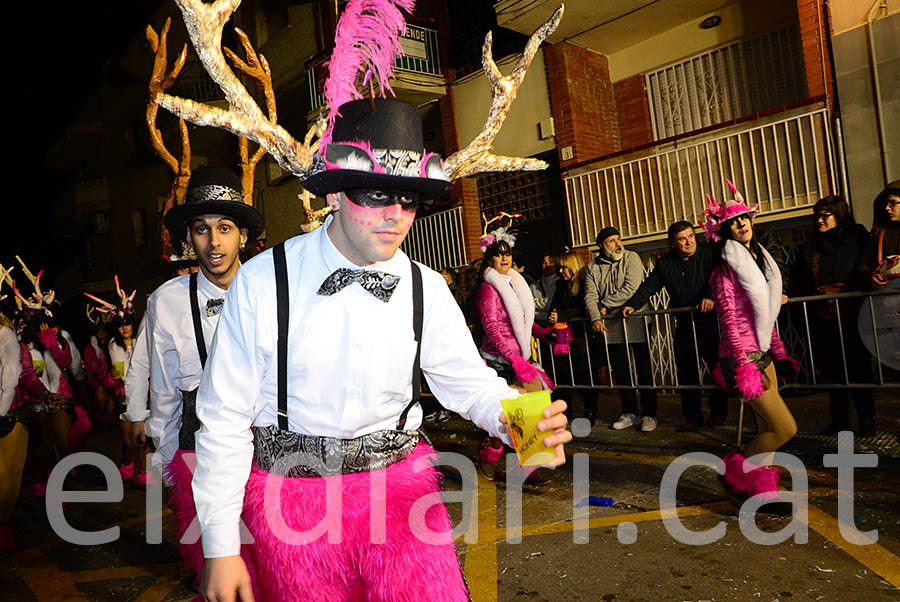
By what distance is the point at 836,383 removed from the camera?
5.87m

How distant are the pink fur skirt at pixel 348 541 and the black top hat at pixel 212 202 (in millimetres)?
1869

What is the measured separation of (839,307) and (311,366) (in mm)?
5653

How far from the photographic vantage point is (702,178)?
10.1 metres

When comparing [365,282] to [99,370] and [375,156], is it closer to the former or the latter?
[375,156]

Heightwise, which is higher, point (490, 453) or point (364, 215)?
point (364, 215)

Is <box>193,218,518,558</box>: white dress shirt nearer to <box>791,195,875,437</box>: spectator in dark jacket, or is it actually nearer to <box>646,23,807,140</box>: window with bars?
<box>791,195,875,437</box>: spectator in dark jacket

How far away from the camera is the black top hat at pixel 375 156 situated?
6.43ft

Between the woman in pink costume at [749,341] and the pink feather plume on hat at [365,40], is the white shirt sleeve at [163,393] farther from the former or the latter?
the woman in pink costume at [749,341]

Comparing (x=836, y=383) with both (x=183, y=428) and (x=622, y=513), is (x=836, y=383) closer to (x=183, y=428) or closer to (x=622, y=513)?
(x=622, y=513)

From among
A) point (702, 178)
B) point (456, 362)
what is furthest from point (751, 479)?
point (702, 178)

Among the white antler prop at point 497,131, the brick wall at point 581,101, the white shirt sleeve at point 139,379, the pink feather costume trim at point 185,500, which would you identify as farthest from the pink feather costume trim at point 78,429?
the brick wall at point 581,101

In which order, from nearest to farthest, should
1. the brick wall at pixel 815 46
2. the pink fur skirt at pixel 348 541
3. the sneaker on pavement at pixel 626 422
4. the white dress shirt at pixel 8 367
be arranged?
the pink fur skirt at pixel 348 541 < the white dress shirt at pixel 8 367 < the sneaker on pavement at pixel 626 422 < the brick wall at pixel 815 46

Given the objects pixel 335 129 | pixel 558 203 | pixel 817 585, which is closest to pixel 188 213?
pixel 335 129

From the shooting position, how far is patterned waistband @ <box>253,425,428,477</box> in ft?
6.66
